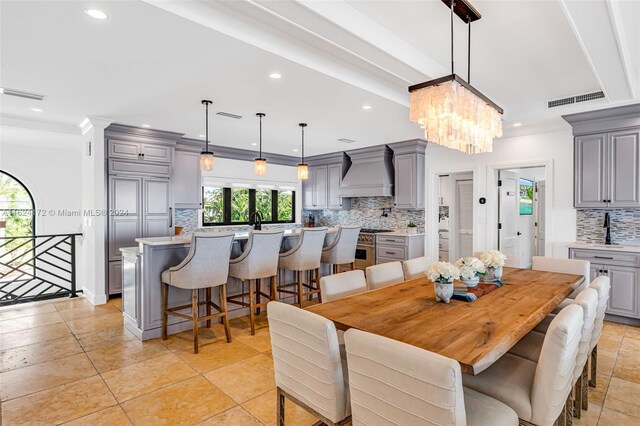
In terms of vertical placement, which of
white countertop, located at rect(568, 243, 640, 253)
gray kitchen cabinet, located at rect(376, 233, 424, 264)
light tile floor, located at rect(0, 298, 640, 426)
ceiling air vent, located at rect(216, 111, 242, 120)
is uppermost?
ceiling air vent, located at rect(216, 111, 242, 120)

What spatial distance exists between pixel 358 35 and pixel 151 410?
2881 mm

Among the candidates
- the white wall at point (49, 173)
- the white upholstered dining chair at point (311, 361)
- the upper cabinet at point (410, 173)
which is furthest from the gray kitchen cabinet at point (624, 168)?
the white wall at point (49, 173)

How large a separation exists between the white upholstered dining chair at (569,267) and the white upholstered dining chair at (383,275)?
5.06 ft

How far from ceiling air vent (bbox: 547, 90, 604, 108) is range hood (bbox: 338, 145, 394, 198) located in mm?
2697

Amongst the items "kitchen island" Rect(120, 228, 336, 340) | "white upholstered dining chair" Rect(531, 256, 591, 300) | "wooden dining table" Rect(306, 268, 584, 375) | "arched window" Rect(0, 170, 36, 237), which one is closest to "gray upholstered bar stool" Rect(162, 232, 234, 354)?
"kitchen island" Rect(120, 228, 336, 340)

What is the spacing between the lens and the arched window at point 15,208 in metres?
6.56

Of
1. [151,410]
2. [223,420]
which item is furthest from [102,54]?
[223,420]

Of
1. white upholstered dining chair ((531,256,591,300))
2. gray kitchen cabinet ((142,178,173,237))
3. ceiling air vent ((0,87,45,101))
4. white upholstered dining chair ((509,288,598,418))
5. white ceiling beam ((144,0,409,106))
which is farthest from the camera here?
gray kitchen cabinet ((142,178,173,237))

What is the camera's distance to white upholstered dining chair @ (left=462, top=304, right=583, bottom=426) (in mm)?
1405

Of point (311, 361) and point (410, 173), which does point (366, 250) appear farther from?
point (311, 361)

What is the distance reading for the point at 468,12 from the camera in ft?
7.27

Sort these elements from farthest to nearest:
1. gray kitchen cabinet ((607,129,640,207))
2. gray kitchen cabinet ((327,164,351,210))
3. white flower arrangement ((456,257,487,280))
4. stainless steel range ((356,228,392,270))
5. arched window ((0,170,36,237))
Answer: gray kitchen cabinet ((327,164,351,210))
arched window ((0,170,36,237))
stainless steel range ((356,228,392,270))
gray kitchen cabinet ((607,129,640,207))
white flower arrangement ((456,257,487,280))

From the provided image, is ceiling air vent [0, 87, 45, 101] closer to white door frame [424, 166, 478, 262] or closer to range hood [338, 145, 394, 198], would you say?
range hood [338, 145, 394, 198]

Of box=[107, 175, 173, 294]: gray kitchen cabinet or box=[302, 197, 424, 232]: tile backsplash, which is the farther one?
box=[302, 197, 424, 232]: tile backsplash
